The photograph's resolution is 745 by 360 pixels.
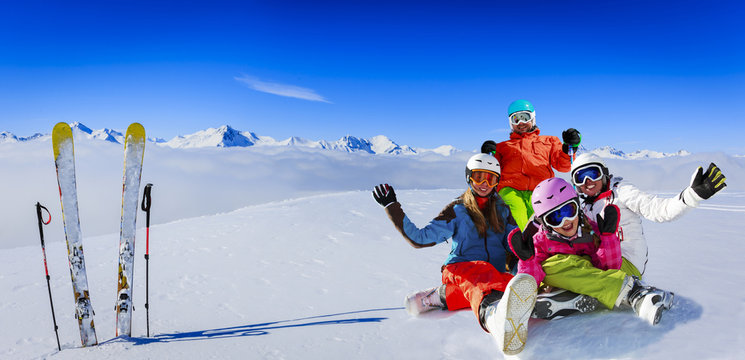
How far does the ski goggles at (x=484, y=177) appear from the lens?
367 cm

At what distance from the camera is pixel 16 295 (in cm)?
618

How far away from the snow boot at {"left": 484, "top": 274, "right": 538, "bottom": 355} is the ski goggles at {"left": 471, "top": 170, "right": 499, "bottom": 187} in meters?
1.21

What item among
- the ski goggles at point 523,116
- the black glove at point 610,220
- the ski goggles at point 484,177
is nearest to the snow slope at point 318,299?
the black glove at point 610,220

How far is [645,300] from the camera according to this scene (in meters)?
2.69

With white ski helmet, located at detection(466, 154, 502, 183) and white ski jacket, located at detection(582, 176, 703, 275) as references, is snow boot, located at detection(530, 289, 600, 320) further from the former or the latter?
white ski helmet, located at detection(466, 154, 502, 183)

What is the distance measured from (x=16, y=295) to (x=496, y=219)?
7114 millimetres

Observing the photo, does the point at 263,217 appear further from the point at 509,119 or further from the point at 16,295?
the point at 509,119

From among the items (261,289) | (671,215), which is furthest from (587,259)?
(261,289)

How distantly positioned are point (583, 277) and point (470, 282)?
0.84 m

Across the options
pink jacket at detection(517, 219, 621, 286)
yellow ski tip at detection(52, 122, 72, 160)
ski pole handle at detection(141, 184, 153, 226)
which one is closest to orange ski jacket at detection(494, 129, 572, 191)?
pink jacket at detection(517, 219, 621, 286)

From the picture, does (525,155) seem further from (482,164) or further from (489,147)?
(482,164)

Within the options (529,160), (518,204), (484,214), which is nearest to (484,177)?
(484,214)

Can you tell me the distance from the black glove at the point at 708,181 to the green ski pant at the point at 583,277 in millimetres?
769

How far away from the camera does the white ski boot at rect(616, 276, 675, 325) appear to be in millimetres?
2633
